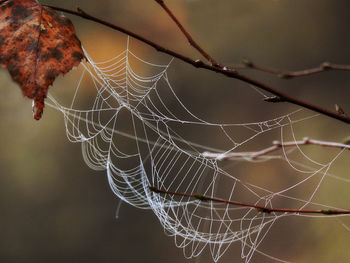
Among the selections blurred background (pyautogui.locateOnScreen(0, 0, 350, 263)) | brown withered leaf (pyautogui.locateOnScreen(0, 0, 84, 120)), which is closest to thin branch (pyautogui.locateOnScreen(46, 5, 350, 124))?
brown withered leaf (pyautogui.locateOnScreen(0, 0, 84, 120))

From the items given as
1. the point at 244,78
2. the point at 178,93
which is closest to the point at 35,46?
the point at 244,78

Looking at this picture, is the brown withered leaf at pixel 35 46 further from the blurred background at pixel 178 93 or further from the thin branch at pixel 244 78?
the blurred background at pixel 178 93

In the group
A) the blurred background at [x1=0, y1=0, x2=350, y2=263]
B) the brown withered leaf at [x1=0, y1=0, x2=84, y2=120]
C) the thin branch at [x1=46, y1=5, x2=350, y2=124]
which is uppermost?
the brown withered leaf at [x1=0, y1=0, x2=84, y2=120]

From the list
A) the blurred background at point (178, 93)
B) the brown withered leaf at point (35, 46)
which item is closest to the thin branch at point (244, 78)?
the brown withered leaf at point (35, 46)

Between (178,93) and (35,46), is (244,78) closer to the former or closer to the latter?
(35,46)

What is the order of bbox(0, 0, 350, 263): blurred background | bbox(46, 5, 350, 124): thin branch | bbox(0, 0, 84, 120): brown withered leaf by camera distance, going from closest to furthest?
bbox(46, 5, 350, 124): thin branch, bbox(0, 0, 84, 120): brown withered leaf, bbox(0, 0, 350, 263): blurred background

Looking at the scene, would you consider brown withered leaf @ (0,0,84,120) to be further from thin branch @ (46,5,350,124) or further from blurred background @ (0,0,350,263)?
blurred background @ (0,0,350,263)

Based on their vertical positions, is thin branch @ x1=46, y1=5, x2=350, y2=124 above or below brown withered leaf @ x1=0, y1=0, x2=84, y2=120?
below
